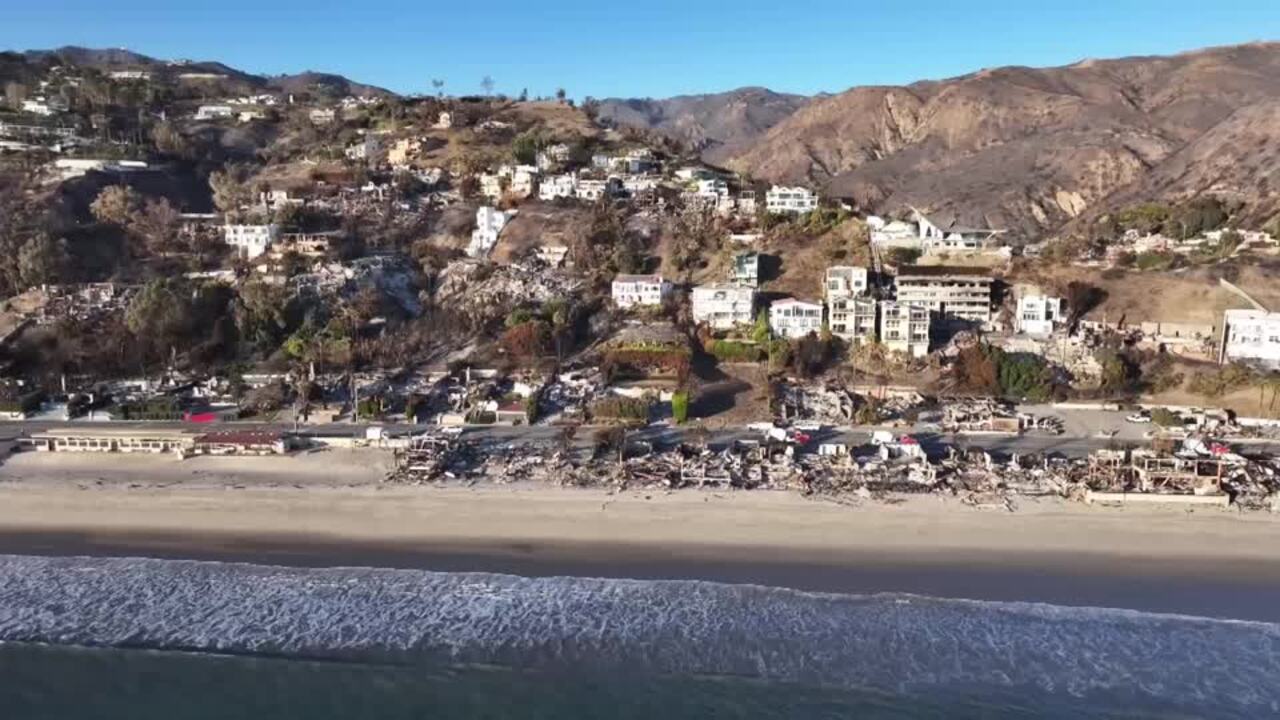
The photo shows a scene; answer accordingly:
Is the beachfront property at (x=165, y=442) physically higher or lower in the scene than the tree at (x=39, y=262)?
lower

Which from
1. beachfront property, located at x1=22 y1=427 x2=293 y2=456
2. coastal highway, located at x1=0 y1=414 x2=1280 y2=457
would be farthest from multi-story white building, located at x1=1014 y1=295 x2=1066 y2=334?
beachfront property, located at x1=22 y1=427 x2=293 y2=456

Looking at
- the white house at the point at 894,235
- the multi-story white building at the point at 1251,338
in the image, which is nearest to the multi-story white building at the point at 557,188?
the white house at the point at 894,235

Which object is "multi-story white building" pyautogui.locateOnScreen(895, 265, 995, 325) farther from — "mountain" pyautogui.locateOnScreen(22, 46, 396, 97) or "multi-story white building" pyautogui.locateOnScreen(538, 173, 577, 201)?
"mountain" pyautogui.locateOnScreen(22, 46, 396, 97)

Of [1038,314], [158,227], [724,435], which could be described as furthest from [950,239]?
Result: [158,227]

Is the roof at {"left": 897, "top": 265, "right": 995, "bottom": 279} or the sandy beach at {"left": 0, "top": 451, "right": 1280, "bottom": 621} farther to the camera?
the roof at {"left": 897, "top": 265, "right": 995, "bottom": 279}

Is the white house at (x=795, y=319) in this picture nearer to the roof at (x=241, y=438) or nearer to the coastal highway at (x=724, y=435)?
the coastal highway at (x=724, y=435)

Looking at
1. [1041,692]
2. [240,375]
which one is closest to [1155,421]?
[1041,692]

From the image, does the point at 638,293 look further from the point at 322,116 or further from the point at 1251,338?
the point at 322,116
